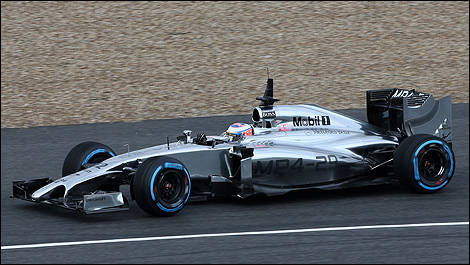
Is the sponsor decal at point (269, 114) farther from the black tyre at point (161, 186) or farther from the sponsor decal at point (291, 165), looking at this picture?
the black tyre at point (161, 186)

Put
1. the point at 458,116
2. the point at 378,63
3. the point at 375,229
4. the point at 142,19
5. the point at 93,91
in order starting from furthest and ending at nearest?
1. the point at 142,19
2. the point at 378,63
3. the point at 93,91
4. the point at 458,116
5. the point at 375,229

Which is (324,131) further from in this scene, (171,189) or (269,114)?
(171,189)

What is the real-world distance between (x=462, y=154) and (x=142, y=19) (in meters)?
10.3

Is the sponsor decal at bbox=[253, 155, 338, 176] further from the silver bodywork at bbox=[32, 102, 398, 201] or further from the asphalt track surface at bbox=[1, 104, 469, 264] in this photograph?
the asphalt track surface at bbox=[1, 104, 469, 264]

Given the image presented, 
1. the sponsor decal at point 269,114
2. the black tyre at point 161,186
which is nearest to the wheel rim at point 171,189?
the black tyre at point 161,186

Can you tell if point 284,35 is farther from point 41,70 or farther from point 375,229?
point 375,229

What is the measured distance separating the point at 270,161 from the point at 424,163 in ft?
6.48

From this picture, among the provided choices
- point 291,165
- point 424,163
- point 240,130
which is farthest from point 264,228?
point 424,163

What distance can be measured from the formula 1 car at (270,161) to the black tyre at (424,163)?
0.01 meters

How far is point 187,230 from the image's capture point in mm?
8617

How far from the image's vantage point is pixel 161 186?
9.08 meters

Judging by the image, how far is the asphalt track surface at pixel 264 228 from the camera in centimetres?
762

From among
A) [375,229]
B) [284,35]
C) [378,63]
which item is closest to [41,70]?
[284,35]

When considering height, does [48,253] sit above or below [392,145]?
below
